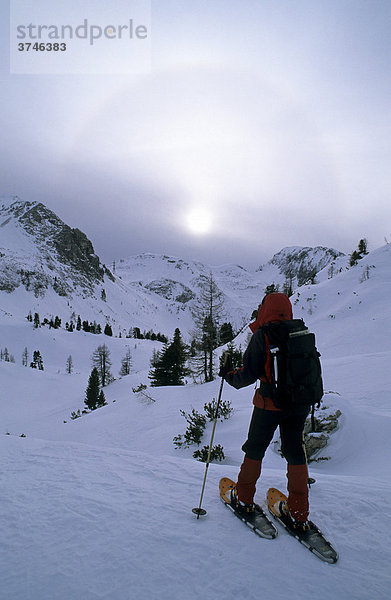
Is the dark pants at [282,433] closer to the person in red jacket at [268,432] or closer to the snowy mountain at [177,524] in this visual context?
the person in red jacket at [268,432]

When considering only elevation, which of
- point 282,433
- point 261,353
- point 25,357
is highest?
point 261,353

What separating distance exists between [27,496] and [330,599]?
378cm

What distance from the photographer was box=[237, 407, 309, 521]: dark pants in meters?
3.08

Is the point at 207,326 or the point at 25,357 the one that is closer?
the point at 207,326

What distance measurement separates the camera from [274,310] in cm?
332

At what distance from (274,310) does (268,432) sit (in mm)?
1375

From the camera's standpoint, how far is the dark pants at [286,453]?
308 cm

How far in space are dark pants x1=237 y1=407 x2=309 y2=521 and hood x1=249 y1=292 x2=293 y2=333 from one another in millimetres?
1013

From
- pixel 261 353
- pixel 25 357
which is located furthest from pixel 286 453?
pixel 25 357

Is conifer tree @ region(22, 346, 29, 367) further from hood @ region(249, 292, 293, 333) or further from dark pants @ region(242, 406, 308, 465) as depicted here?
hood @ region(249, 292, 293, 333)

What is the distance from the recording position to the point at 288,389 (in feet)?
9.78

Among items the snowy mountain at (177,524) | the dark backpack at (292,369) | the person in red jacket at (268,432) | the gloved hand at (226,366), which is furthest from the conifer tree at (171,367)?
the dark backpack at (292,369)

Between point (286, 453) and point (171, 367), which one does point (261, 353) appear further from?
point (171, 367)

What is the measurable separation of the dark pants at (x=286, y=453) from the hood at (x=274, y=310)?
1013 millimetres
